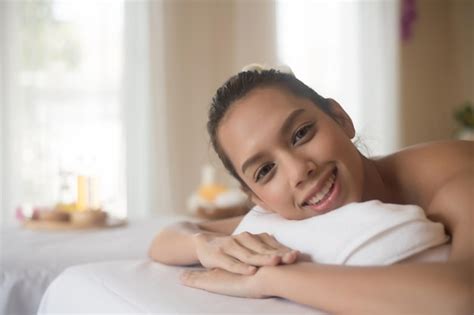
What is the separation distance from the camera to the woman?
56cm

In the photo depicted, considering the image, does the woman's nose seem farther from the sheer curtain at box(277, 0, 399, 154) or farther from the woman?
the sheer curtain at box(277, 0, 399, 154)

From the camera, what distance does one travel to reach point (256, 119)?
724mm

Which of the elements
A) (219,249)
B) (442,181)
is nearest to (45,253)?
(219,249)

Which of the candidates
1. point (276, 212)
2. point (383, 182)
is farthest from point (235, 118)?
point (383, 182)

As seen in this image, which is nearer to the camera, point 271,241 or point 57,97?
point 271,241

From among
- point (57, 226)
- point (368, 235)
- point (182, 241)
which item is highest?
point (368, 235)

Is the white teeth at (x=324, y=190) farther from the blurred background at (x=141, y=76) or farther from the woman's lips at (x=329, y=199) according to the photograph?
the blurred background at (x=141, y=76)

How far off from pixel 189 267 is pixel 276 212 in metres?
0.19

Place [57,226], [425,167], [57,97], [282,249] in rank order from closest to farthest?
[282,249] → [425,167] → [57,226] → [57,97]

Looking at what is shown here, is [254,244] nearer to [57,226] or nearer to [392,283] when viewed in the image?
[392,283]

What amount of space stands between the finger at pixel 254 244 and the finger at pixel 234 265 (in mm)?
21

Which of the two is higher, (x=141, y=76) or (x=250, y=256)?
(x=141, y=76)

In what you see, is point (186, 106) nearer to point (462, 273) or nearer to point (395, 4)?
point (395, 4)

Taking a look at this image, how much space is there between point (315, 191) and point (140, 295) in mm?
239
